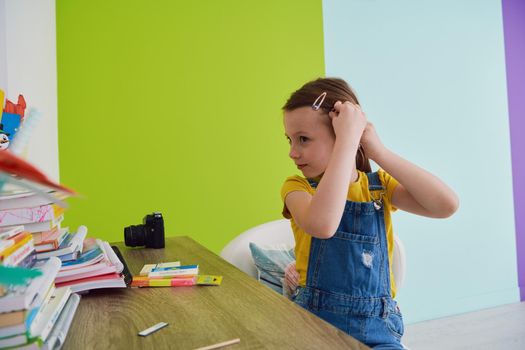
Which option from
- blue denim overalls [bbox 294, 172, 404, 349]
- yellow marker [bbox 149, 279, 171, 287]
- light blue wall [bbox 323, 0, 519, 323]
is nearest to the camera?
yellow marker [bbox 149, 279, 171, 287]

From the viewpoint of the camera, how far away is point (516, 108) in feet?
9.65

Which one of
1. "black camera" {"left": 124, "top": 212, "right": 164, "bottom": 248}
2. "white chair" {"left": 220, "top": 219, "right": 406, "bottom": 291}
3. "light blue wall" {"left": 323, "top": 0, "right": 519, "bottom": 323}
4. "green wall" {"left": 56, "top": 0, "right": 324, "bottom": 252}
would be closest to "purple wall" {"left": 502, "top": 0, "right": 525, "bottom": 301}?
"light blue wall" {"left": 323, "top": 0, "right": 519, "bottom": 323}

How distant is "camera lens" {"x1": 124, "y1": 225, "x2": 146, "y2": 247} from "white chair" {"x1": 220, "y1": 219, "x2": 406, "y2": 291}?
27 centimetres

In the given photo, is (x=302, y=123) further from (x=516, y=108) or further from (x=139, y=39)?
(x=516, y=108)

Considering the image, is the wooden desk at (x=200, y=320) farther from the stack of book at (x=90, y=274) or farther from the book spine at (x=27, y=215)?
the book spine at (x=27, y=215)

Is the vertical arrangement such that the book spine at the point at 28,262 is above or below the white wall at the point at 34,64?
below

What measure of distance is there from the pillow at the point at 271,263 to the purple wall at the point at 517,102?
2.29m

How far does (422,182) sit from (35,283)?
0.86m

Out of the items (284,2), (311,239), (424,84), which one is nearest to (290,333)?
(311,239)

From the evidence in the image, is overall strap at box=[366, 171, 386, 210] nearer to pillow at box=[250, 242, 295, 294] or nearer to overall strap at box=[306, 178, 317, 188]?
overall strap at box=[306, 178, 317, 188]

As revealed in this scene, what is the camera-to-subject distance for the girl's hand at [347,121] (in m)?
0.99

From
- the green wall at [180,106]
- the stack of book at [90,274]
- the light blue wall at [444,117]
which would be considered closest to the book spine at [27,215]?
the stack of book at [90,274]

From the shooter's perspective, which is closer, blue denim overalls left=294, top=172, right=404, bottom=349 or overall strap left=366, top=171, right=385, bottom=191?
blue denim overalls left=294, top=172, right=404, bottom=349

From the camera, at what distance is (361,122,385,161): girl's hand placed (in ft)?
3.51
